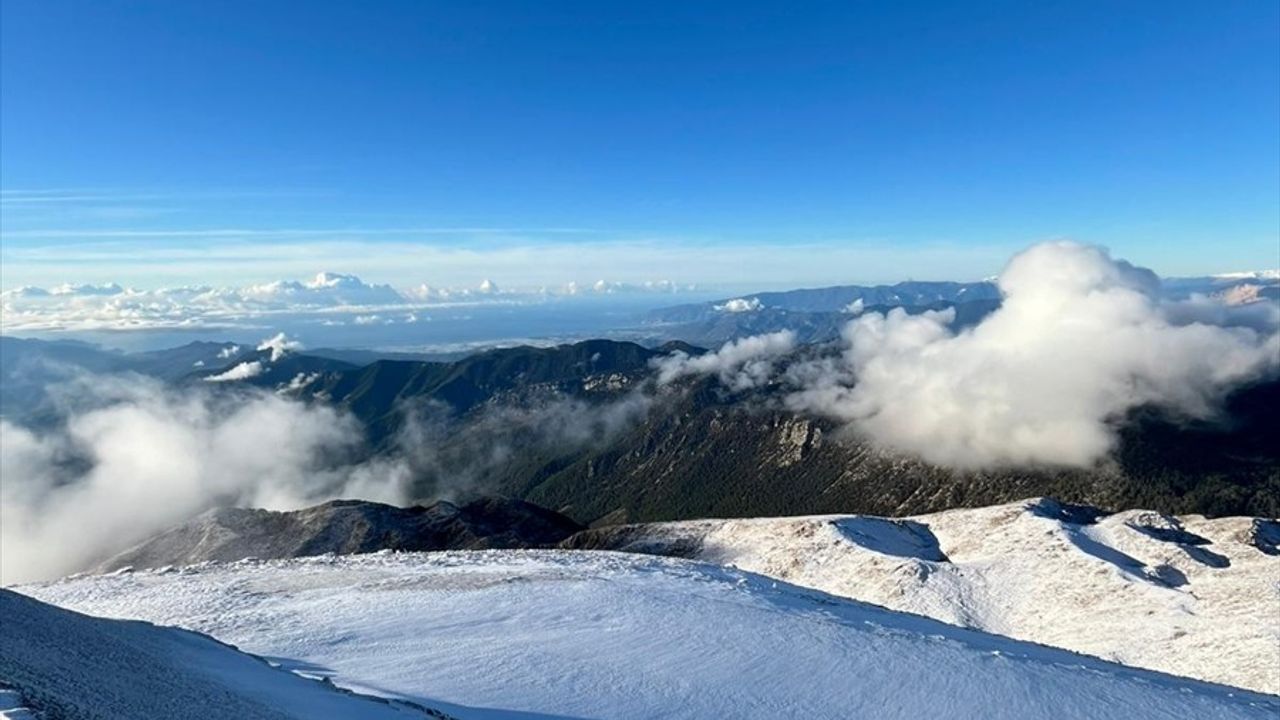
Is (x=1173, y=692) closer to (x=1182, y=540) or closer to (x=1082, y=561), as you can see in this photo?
(x=1082, y=561)

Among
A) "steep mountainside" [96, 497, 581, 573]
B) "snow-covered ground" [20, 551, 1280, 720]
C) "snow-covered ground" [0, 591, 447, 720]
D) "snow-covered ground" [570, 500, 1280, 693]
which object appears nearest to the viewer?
"snow-covered ground" [0, 591, 447, 720]

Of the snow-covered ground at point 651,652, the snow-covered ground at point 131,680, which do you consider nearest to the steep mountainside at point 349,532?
Answer: the snow-covered ground at point 651,652

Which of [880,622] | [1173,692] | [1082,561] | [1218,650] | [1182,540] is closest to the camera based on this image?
[1173,692]

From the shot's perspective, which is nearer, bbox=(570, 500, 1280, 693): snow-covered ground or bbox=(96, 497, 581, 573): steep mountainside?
bbox=(570, 500, 1280, 693): snow-covered ground

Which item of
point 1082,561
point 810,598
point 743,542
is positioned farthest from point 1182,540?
point 810,598

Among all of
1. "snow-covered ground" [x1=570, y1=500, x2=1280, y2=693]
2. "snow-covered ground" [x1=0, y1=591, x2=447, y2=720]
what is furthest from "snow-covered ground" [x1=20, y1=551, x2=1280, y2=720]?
"snow-covered ground" [x1=570, y1=500, x2=1280, y2=693]

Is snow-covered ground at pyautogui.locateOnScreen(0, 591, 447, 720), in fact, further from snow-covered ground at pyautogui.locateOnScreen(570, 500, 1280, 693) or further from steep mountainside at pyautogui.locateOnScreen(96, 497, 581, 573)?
steep mountainside at pyautogui.locateOnScreen(96, 497, 581, 573)

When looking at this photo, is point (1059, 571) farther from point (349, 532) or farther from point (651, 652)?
point (349, 532)
